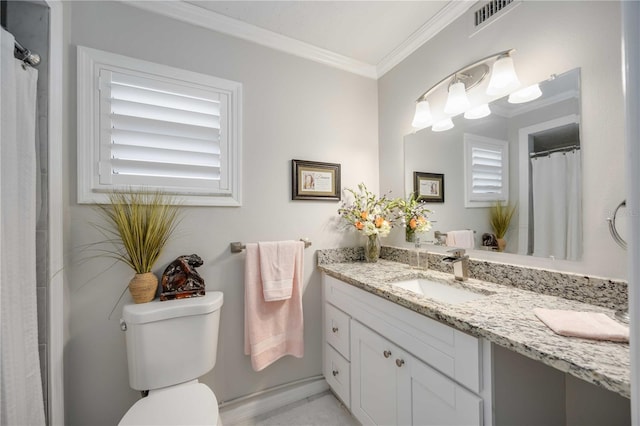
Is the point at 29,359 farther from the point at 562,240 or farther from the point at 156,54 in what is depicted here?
the point at 562,240

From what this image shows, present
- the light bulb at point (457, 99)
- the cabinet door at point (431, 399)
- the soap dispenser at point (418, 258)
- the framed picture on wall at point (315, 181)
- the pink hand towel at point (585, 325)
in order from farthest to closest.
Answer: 1. the framed picture on wall at point (315, 181)
2. the soap dispenser at point (418, 258)
3. the light bulb at point (457, 99)
4. the cabinet door at point (431, 399)
5. the pink hand towel at point (585, 325)

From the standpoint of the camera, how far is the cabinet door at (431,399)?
2.65ft

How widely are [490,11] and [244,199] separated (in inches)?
64.9

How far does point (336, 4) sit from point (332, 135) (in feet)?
2.42

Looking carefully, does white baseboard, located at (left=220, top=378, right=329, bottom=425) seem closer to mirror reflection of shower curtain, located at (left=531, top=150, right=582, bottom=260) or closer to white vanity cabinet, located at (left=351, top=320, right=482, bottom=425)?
white vanity cabinet, located at (left=351, top=320, right=482, bottom=425)

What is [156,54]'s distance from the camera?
137cm

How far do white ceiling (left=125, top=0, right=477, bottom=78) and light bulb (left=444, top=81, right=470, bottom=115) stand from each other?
43 cm

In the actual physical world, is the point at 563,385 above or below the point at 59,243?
below

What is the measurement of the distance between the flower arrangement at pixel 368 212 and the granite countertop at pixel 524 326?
1.33ft

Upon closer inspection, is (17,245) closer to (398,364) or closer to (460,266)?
(398,364)

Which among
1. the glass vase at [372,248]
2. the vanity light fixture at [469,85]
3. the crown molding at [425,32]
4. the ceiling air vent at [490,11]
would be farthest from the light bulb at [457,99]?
the glass vase at [372,248]

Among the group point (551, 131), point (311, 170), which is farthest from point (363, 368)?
point (551, 131)

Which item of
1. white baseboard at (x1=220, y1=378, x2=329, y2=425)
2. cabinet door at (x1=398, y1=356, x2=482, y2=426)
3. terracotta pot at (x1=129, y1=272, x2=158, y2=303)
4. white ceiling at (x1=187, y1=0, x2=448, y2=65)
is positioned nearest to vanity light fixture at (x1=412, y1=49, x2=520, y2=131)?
white ceiling at (x1=187, y1=0, x2=448, y2=65)

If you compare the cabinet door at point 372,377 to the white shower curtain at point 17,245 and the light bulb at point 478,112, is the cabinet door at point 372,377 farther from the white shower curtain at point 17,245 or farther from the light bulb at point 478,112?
the white shower curtain at point 17,245
